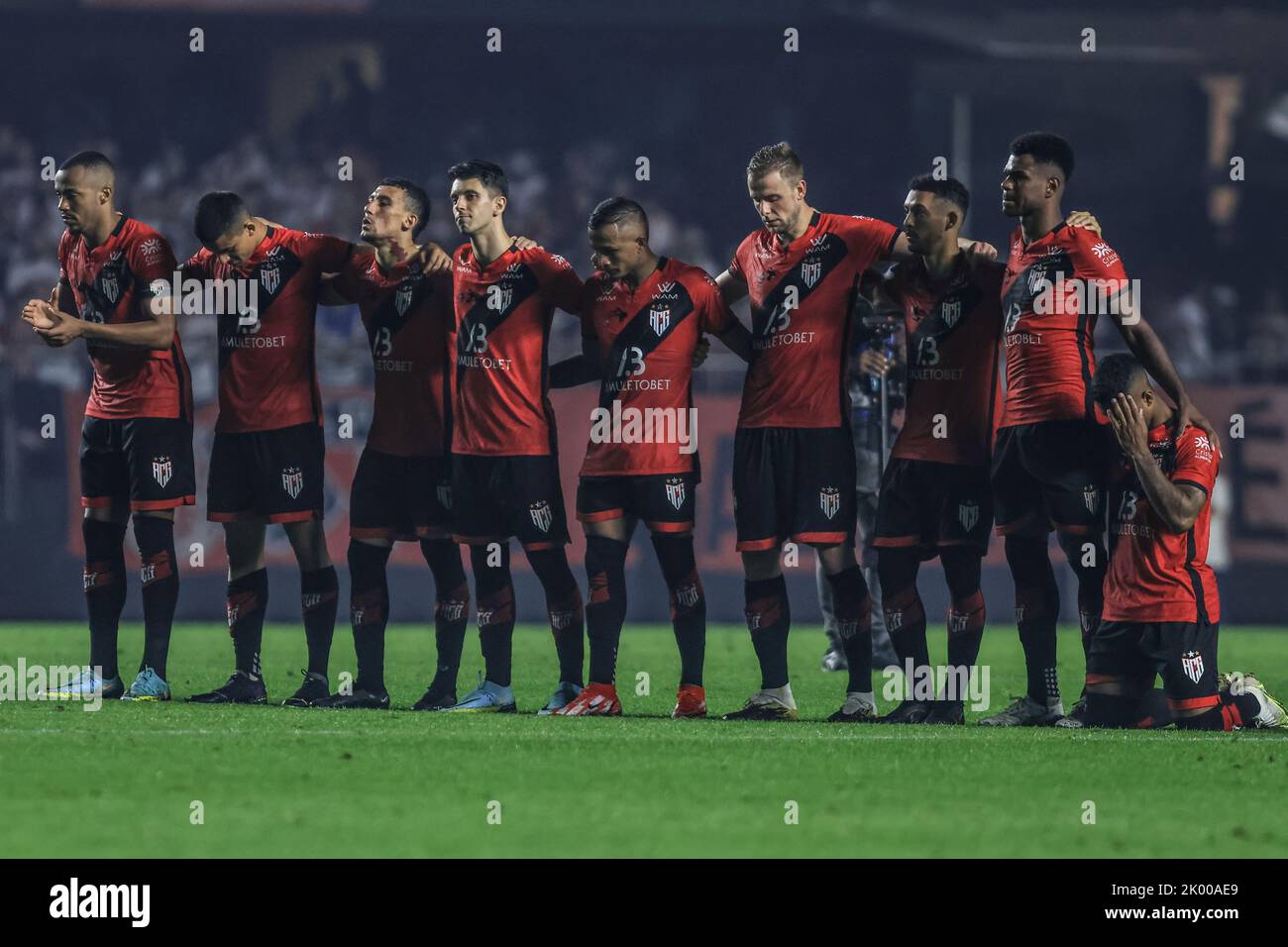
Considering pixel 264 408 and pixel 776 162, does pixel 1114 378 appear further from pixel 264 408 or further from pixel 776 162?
pixel 264 408

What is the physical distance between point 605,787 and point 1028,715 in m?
2.74

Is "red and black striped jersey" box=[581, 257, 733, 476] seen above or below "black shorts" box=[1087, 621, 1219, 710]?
above

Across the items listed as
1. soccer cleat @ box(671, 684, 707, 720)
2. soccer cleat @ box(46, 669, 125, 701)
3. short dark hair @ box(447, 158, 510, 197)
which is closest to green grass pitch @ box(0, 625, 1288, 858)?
soccer cleat @ box(671, 684, 707, 720)

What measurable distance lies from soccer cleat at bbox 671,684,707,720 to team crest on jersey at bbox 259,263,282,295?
2.64 metres

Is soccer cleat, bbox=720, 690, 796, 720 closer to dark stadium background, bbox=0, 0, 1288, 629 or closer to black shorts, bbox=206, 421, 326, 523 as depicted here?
black shorts, bbox=206, 421, 326, 523

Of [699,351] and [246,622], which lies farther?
[246,622]

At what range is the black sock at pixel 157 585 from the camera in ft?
32.5

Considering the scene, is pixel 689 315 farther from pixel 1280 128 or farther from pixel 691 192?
pixel 1280 128

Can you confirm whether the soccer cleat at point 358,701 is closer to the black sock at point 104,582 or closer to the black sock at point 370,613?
the black sock at point 370,613

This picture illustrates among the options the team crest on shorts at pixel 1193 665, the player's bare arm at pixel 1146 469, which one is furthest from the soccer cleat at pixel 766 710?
the player's bare arm at pixel 1146 469

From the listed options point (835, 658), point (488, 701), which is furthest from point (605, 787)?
point (835, 658)

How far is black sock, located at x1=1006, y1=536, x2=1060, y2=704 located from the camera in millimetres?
9062

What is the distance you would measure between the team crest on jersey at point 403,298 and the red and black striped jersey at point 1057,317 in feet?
8.90

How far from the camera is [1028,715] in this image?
9.10 metres
